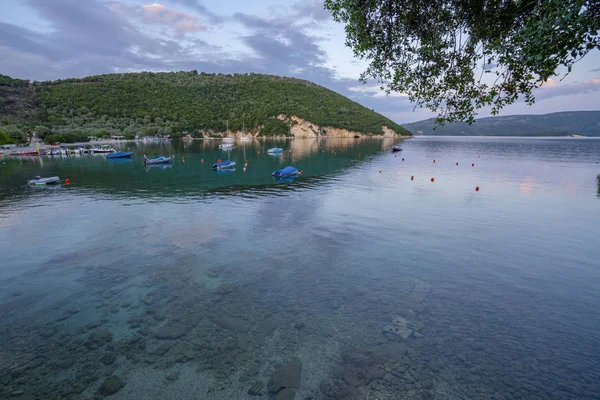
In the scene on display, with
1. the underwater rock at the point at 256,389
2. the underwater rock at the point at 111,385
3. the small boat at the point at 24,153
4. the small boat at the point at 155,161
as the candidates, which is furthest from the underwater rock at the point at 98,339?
the small boat at the point at 24,153

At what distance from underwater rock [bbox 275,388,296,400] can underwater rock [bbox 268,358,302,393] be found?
12cm

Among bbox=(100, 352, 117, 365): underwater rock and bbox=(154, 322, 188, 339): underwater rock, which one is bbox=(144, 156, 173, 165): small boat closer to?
bbox=(154, 322, 188, 339): underwater rock

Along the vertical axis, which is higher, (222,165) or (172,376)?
(222,165)

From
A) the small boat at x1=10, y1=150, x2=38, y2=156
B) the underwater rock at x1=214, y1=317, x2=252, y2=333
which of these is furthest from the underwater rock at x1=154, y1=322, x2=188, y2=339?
the small boat at x1=10, y1=150, x2=38, y2=156

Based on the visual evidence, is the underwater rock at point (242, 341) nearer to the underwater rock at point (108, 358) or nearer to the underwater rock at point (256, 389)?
the underwater rock at point (256, 389)

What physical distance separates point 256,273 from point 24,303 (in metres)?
9.96

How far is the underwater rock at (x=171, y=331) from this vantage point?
1052cm

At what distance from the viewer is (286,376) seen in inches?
348

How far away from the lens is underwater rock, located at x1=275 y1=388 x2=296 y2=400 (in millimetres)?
8094

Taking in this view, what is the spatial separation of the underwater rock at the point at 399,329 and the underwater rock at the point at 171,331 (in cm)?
745

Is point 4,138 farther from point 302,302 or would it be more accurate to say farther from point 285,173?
point 302,302

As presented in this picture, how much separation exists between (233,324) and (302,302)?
3089 millimetres

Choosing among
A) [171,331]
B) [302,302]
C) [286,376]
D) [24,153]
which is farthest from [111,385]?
[24,153]

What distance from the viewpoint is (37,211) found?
91.4ft
